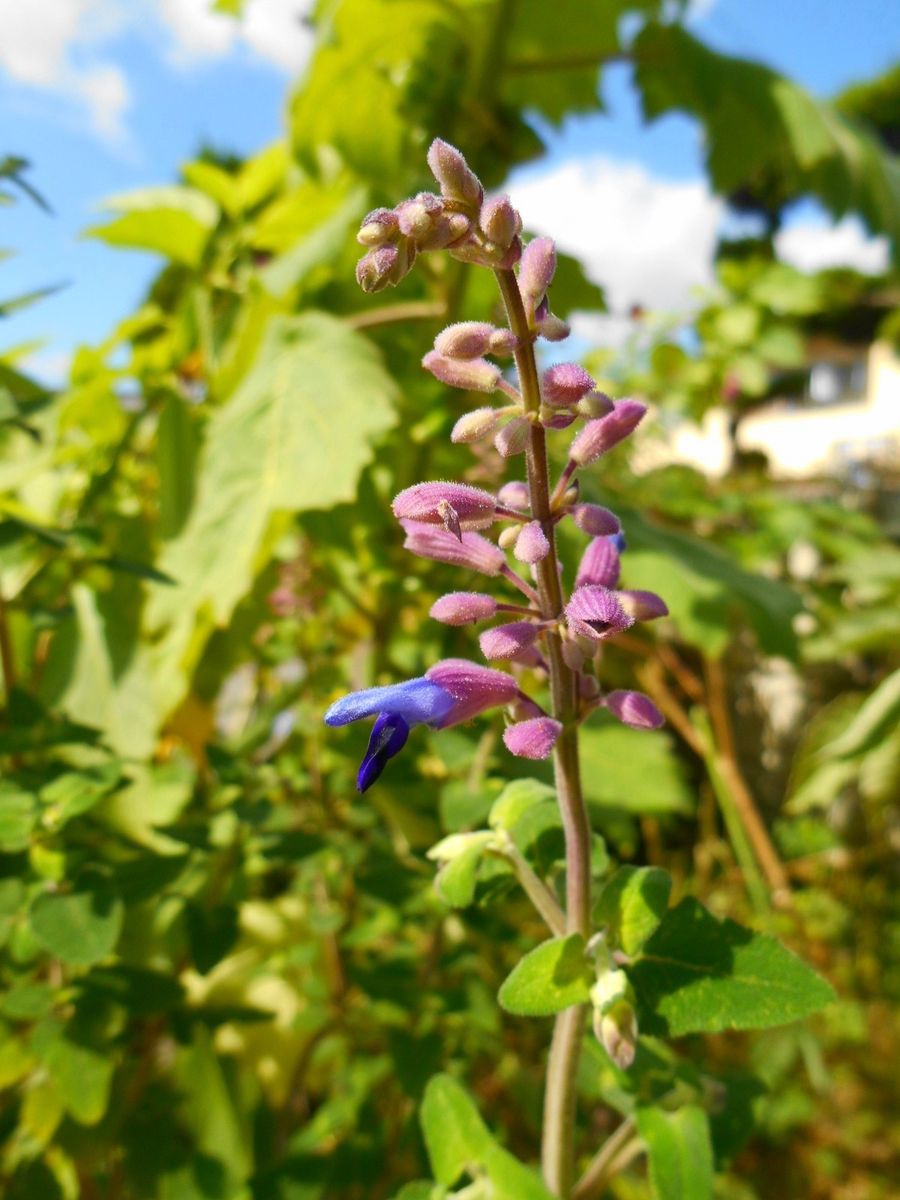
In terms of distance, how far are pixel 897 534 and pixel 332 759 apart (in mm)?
3726

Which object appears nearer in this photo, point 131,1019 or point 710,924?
point 710,924

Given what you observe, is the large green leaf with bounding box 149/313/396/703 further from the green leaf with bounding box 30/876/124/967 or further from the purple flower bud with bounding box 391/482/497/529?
the purple flower bud with bounding box 391/482/497/529

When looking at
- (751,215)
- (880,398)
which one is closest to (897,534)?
(880,398)

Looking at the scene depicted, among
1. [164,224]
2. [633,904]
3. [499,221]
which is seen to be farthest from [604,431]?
[164,224]

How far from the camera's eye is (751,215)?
2184 centimetres

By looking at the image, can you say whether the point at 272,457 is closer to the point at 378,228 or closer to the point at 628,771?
the point at 628,771

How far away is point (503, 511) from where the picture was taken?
58cm

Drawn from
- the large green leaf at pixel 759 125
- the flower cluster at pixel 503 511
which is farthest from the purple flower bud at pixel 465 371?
the large green leaf at pixel 759 125

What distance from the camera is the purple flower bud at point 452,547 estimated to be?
2.00 feet

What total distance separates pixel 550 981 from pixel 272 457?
33.4 inches

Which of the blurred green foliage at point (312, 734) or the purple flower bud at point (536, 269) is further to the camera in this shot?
the blurred green foliage at point (312, 734)

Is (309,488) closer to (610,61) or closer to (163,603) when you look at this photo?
(163,603)

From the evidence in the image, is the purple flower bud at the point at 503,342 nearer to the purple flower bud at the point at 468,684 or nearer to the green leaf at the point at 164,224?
the purple flower bud at the point at 468,684

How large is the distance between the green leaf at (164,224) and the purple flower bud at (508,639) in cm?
130
